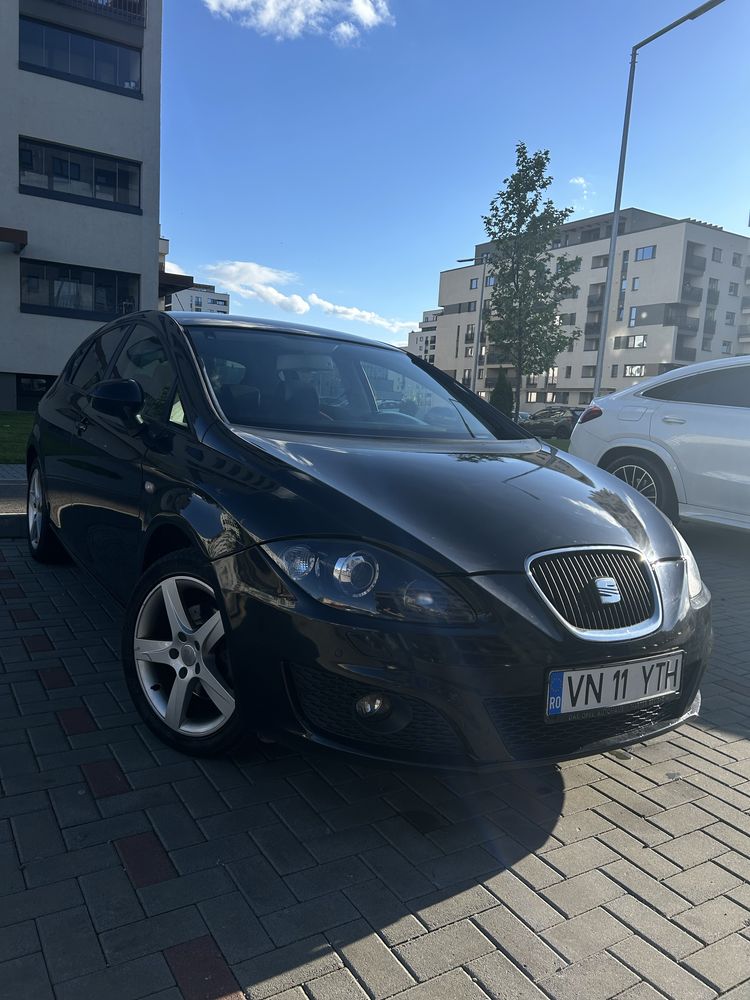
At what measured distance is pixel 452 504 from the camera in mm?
2457

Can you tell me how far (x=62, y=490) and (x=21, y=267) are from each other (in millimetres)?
19016

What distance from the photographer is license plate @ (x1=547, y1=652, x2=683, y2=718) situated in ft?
7.22

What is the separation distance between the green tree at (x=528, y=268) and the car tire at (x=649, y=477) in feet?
60.7

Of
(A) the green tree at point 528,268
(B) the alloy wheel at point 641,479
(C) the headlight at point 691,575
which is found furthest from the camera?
(A) the green tree at point 528,268

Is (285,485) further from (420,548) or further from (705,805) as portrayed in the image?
(705,805)

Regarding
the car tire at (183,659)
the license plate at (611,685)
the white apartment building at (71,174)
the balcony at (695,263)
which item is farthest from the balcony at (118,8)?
the balcony at (695,263)

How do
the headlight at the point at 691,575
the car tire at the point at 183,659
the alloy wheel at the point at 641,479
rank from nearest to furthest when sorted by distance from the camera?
1. the car tire at the point at 183,659
2. the headlight at the point at 691,575
3. the alloy wheel at the point at 641,479

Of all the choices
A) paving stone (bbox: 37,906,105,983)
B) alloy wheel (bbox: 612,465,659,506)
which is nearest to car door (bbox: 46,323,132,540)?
paving stone (bbox: 37,906,105,983)

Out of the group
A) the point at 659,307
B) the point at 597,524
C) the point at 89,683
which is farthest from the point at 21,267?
the point at 659,307

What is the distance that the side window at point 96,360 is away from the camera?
163 inches

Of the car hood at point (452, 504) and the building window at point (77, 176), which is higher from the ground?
the building window at point (77, 176)

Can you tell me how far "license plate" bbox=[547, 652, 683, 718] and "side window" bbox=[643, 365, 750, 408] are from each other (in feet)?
15.0

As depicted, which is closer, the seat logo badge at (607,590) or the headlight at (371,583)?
the headlight at (371,583)

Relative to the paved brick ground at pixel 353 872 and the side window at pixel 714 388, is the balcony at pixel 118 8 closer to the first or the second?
the side window at pixel 714 388
